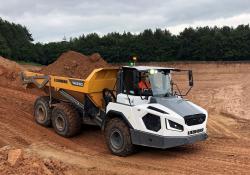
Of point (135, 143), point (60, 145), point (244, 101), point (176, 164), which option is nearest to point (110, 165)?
point (135, 143)

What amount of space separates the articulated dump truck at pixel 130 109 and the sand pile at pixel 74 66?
16.0ft

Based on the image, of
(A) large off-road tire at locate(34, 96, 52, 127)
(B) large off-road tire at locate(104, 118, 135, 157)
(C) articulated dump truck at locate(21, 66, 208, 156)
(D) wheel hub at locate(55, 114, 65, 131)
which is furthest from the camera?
(A) large off-road tire at locate(34, 96, 52, 127)

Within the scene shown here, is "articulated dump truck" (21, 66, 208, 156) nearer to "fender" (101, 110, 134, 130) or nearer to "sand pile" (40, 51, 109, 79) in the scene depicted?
"fender" (101, 110, 134, 130)

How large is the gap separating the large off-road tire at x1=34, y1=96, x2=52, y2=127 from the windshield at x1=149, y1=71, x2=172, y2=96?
405 cm

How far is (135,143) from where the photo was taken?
11.1 metres

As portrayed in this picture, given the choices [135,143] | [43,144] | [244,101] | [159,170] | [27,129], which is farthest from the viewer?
[244,101]

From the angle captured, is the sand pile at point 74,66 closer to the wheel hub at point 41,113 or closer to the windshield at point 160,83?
the wheel hub at point 41,113

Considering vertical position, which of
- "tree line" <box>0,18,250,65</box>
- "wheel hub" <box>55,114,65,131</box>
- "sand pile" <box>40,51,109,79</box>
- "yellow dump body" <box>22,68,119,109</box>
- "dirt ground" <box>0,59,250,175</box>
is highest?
"tree line" <box>0,18,250,65</box>

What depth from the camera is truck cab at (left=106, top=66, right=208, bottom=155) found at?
10688mm

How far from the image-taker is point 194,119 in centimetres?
1106

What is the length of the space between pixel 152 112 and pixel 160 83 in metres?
1.14

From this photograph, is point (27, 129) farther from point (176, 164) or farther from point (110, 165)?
point (176, 164)

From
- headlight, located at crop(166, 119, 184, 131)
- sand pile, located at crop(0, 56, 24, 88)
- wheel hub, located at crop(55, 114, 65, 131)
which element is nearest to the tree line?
sand pile, located at crop(0, 56, 24, 88)

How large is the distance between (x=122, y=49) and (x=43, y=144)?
Result: 126 ft
